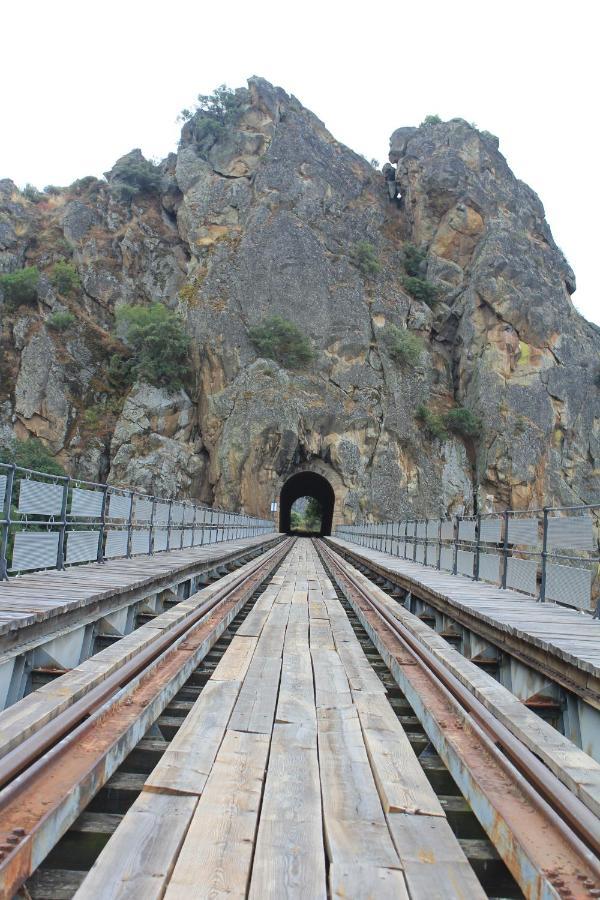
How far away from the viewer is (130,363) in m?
39.6

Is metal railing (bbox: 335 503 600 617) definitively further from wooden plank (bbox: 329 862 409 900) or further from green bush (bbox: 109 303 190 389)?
green bush (bbox: 109 303 190 389)

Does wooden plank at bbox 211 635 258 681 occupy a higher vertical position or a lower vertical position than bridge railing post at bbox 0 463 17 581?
lower

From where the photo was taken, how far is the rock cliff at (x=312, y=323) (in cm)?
3703

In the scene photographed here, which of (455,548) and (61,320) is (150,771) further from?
(61,320)

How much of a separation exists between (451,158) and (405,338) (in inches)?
680

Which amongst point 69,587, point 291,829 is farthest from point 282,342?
point 291,829

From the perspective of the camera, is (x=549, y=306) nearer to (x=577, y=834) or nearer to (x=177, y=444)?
(x=177, y=444)

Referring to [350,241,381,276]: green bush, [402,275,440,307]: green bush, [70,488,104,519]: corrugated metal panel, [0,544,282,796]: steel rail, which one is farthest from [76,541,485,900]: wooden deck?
[402,275,440,307]: green bush

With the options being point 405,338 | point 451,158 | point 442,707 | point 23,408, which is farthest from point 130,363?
point 442,707

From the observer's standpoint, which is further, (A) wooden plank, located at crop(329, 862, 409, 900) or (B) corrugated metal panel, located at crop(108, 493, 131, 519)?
(B) corrugated metal panel, located at crop(108, 493, 131, 519)

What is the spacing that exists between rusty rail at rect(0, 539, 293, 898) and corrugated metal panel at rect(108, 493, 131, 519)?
15.9 feet

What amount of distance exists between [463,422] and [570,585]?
35.3 m

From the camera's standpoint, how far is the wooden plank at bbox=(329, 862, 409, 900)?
175 cm

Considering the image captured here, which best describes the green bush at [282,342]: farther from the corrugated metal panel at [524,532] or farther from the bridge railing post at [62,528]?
the bridge railing post at [62,528]
